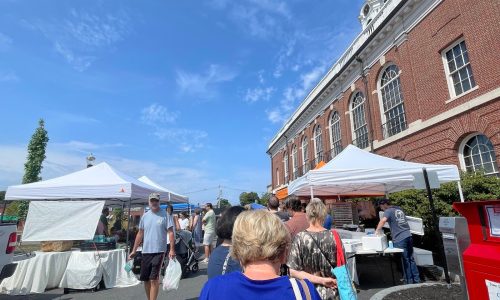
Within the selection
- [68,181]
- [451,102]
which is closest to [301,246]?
[68,181]

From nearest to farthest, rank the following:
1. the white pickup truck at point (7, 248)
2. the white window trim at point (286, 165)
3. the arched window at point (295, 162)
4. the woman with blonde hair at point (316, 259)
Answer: the woman with blonde hair at point (316, 259) → the white pickup truck at point (7, 248) → the arched window at point (295, 162) → the white window trim at point (286, 165)

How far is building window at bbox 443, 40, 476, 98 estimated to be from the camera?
11969mm

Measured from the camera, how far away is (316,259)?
9.74 ft

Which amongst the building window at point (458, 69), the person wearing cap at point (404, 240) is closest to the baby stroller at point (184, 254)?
the person wearing cap at point (404, 240)

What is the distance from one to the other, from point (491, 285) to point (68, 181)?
362 inches

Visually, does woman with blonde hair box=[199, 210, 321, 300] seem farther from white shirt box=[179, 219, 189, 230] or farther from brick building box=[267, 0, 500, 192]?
white shirt box=[179, 219, 189, 230]

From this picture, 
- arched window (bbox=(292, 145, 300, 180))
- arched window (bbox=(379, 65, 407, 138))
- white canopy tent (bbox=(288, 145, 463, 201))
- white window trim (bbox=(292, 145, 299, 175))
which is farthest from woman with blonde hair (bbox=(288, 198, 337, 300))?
white window trim (bbox=(292, 145, 299, 175))

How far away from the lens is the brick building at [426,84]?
11.0 meters

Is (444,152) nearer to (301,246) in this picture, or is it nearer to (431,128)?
(431,128)

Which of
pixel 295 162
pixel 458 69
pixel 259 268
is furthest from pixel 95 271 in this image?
pixel 295 162

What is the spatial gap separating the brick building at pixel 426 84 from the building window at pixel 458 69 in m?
0.04

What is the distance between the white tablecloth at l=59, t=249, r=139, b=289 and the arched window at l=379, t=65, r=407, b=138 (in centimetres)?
1433

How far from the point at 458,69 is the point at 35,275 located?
15.5 metres

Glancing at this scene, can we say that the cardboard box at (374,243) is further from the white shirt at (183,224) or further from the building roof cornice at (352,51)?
the building roof cornice at (352,51)
